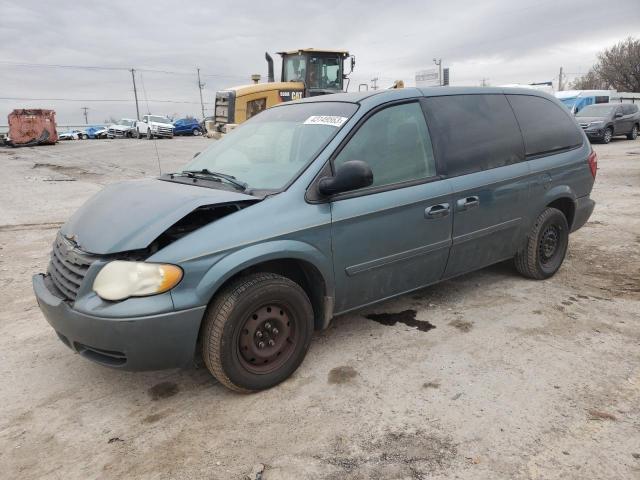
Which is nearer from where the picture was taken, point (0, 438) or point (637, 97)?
point (0, 438)

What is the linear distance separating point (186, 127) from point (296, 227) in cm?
3911

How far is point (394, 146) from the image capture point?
3488 millimetres

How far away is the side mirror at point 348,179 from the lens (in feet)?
9.63

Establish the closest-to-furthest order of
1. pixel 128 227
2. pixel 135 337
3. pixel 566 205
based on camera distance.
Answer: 1. pixel 135 337
2. pixel 128 227
3. pixel 566 205

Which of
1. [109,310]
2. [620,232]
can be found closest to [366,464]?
[109,310]

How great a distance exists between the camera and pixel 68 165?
18.5m

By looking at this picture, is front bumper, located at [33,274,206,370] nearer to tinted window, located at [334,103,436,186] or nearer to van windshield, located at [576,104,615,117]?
tinted window, located at [334,103,436,186]

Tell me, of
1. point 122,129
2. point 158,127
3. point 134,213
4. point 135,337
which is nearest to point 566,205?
point 134,213

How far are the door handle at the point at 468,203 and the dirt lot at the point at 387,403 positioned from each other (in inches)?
34.9

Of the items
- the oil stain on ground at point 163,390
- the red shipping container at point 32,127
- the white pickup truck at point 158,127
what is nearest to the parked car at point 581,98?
the white pickup truck at point 158,127

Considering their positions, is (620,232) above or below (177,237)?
below

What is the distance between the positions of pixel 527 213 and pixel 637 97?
36871mm

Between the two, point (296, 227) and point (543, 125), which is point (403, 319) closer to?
point (296, 227)

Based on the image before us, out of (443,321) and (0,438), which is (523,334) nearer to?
A: (443,321)
